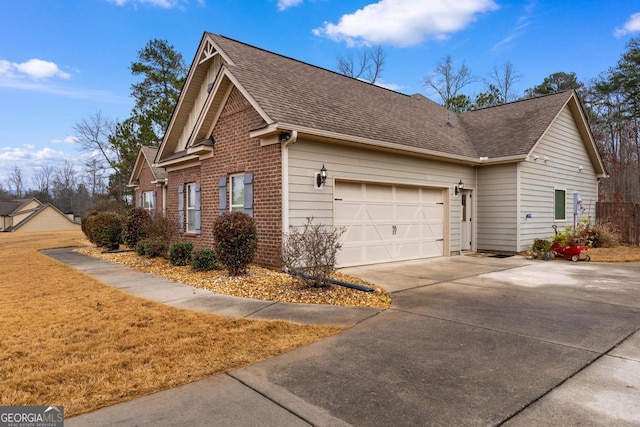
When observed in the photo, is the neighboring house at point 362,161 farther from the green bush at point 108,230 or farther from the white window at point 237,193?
the green bush at point 108,230

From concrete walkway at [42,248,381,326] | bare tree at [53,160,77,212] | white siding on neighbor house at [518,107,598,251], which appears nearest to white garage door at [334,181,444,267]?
white siding on neighbor house at [518,107,598,251]

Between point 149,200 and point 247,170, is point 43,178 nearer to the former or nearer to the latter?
point 149,200

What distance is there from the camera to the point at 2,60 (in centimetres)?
2061

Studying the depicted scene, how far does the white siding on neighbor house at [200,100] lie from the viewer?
12.0 m

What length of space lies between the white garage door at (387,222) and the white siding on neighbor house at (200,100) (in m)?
6.06

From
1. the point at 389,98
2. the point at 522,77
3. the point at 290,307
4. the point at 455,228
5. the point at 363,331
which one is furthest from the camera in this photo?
the point at 522,77

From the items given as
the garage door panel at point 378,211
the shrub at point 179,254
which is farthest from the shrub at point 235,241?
the garage door panel at point 378,211

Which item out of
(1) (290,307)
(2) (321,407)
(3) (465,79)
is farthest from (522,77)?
(2) (321,407)

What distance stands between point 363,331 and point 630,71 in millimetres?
31142

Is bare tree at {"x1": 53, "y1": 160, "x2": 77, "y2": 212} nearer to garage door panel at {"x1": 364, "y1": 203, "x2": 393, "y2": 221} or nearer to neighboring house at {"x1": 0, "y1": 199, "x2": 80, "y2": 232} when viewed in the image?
neighboring house at {"x1": 0, "y1": 199, "x2": 80, "y2": 232}

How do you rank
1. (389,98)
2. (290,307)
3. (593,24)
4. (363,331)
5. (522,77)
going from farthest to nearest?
1. (522,77)
2. (593,24)
3. (389,98)
4. (290,307)
5. (363,331)

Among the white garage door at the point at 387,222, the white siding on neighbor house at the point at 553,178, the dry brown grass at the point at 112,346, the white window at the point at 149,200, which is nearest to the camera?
the dry brown grass at the point at 112,346

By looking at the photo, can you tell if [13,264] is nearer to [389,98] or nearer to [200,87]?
[200,87]

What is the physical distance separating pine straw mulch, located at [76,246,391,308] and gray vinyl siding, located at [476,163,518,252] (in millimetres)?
7512
